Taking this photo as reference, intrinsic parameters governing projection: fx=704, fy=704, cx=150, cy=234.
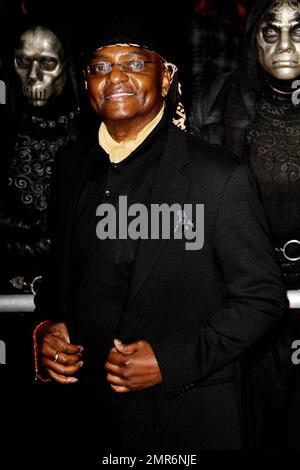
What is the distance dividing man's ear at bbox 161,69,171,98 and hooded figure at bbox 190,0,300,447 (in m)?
1.21

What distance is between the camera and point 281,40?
2898 mm

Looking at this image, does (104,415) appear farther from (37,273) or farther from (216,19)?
(216,19)

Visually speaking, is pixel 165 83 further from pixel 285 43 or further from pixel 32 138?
pixel 32 138

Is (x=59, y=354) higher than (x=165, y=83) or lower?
lower

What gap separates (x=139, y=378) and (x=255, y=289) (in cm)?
31

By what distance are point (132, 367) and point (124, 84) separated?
634 millimetres

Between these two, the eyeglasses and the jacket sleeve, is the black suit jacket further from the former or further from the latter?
the eyeglasses

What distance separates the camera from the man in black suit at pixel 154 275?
1.53 m

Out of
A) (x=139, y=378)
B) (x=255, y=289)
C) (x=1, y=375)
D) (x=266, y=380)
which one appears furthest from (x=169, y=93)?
(x=1, y=375)

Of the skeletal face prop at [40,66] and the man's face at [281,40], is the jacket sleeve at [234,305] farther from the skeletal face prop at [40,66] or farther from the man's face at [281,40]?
the skeletal face prop at [40,66]

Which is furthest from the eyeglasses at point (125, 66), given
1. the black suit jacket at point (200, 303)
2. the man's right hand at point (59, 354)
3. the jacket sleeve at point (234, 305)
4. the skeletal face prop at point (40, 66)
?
the skeletal face prop at point (40, 66)

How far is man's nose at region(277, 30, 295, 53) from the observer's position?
2883mm

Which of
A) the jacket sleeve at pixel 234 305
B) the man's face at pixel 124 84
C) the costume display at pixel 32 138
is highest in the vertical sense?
the costume display at pixel 32 138

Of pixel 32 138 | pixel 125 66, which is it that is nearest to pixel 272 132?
pixel 32 138
